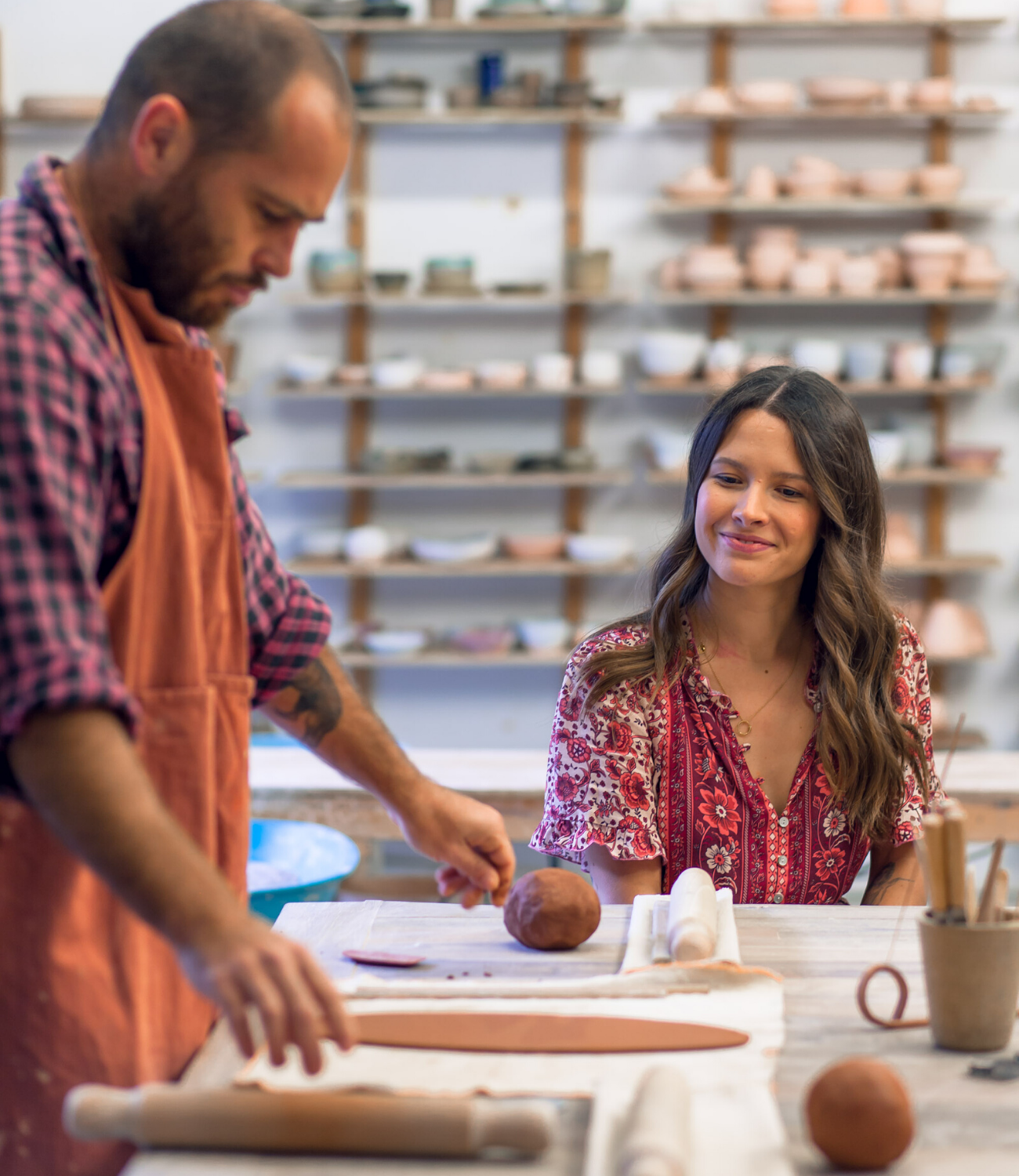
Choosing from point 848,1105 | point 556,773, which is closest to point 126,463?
point 848,1105

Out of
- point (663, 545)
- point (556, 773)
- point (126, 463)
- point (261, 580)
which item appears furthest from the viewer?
point (663, 545)

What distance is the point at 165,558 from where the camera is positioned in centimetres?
115

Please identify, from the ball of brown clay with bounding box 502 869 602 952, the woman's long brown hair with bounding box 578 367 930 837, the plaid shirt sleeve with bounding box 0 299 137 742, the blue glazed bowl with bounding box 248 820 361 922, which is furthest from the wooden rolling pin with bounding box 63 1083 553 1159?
the blue glazed bowl with bounding box 248 820 361 922

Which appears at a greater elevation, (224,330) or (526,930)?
(224,330)

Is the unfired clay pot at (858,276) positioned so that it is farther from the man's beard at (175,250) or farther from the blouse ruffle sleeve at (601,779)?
the man's beard at (175,250)

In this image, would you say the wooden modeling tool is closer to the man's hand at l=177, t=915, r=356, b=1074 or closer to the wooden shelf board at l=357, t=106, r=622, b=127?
the man's hand at l=177, t=915, r=356, b=1074

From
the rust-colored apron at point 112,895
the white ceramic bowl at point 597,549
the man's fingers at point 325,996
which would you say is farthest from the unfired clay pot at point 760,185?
the man's fingers at point 325,996

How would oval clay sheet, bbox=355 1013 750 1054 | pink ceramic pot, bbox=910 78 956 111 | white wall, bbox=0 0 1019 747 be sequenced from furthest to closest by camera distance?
white wall, bbox=0 0 1019 747 < pink ceramic pot, bbox=910 78 956 111 < oval clay sheet, bbox=355 1013 750 1054

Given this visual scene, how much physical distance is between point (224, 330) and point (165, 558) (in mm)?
3819

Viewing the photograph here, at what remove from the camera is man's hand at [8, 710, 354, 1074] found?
898mm

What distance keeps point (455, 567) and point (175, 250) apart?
3568 millimetres

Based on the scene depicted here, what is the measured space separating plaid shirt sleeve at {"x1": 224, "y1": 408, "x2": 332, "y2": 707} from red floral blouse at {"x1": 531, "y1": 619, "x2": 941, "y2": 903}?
633 mm

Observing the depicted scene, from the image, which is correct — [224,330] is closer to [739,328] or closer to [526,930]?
[739,328]

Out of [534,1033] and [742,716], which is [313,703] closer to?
[534,1033]
